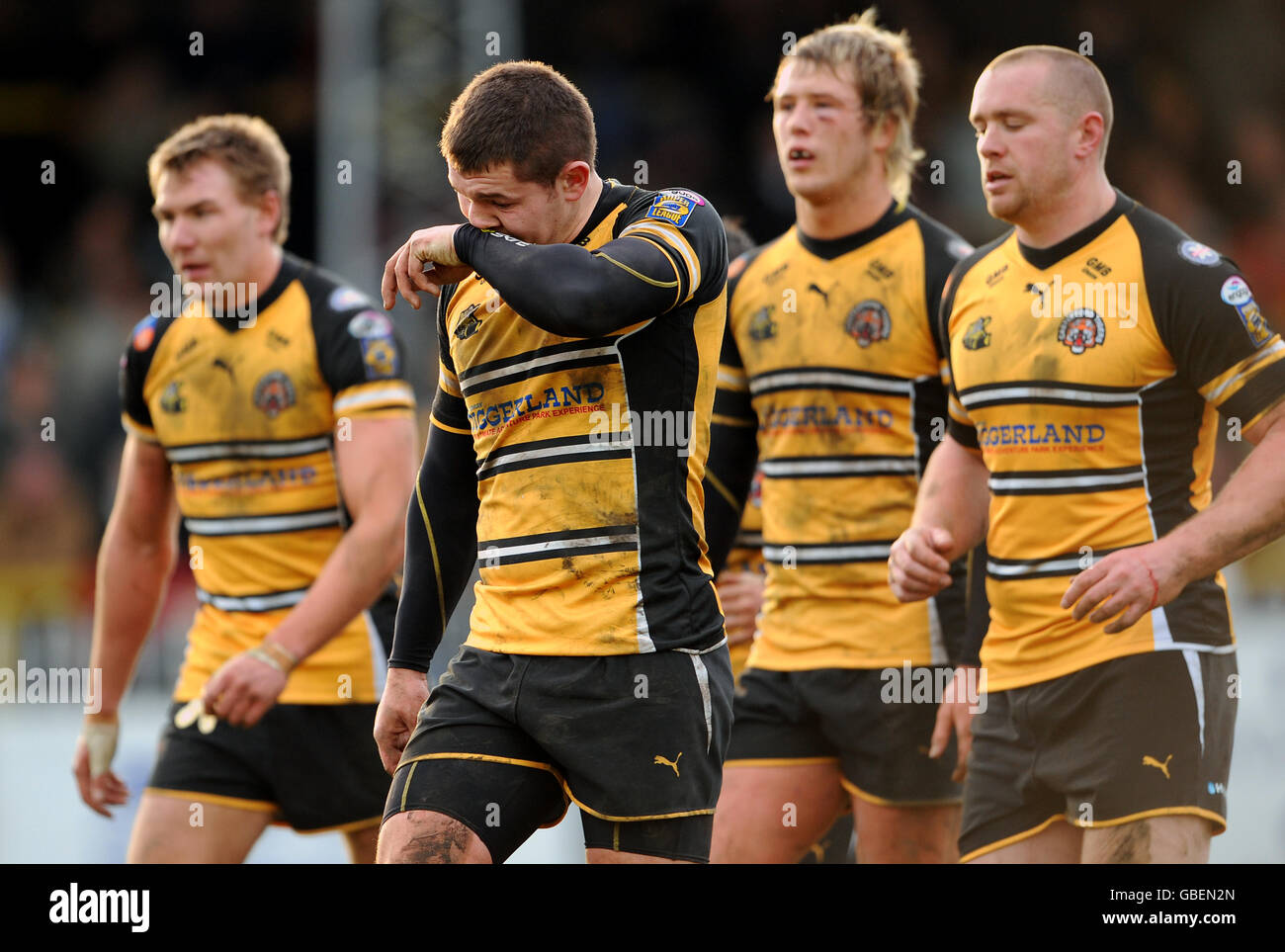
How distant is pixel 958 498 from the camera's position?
492 centimetres

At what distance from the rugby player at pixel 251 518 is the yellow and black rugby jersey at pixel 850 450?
1.24 m

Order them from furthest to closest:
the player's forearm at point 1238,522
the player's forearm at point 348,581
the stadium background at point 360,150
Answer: the stadium background at point 360,150, the player's forearm at point 348,581, the player's forearm at point 1238,522

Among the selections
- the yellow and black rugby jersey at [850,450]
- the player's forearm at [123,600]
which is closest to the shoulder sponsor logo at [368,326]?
the player's forearm at [123,600]

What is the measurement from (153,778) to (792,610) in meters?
2.15

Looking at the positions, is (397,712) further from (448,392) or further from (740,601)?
(740,601)

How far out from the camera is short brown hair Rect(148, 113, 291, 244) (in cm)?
582

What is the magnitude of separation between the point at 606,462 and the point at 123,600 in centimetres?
281

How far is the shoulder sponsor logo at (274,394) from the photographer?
5590mm

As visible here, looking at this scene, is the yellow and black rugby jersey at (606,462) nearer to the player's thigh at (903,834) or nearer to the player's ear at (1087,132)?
the player's ear at (1087,132)

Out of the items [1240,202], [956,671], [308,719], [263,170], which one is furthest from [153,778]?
[1240,202]

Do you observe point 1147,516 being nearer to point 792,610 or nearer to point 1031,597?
point 1031,597

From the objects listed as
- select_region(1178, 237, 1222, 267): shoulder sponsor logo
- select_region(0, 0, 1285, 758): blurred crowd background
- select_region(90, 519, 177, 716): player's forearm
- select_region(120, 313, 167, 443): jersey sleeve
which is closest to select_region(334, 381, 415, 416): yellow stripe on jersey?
select_region(120, 313, 167, 443): jersey sleeve

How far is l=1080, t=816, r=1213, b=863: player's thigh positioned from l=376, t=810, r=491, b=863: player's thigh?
1.76 meters

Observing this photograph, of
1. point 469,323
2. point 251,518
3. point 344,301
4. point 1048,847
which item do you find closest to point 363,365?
point 344,301
